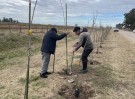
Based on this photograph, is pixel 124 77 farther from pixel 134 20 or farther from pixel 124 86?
Result: pixel 134 20

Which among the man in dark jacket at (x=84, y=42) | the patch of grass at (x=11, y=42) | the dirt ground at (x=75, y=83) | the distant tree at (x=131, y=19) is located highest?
the distant tree at (x=131, y=19)

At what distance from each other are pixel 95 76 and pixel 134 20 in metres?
136

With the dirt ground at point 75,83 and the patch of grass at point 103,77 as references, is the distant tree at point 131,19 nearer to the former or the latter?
the patch of grass at point 103,77

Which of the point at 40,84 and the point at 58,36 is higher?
the point at 58,36

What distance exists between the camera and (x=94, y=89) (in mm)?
9477

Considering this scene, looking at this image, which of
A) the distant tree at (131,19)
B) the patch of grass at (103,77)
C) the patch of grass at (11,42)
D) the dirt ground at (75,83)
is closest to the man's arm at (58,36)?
the dirt ground at (75,83)

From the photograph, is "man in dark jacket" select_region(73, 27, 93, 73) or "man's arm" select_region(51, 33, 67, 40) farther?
"man in dark jacket" select_region(73, 27, 93, 73)

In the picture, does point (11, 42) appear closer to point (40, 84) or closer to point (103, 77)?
point (103, 77)

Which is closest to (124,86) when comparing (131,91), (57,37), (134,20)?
(131,91)

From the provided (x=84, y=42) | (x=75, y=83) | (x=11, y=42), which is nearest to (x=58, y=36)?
(x=84, y=42)

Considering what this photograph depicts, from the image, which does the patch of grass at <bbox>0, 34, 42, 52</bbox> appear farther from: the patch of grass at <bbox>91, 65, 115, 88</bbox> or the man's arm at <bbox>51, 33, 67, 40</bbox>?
the man's arm at <bbox>51, 33, 67, 40</bbox>

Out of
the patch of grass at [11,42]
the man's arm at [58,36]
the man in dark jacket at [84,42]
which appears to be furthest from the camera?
the patch of grass at [11,42]

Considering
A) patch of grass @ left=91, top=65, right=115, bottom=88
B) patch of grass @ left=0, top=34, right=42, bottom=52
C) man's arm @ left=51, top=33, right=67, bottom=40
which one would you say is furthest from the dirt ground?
patch of grass @ left=0, top=34, right=42, bottom=52

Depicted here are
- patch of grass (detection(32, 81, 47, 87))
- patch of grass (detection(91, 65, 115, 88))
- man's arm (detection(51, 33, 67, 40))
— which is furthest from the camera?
man's arm (detection(51, 33, 67, 40))
